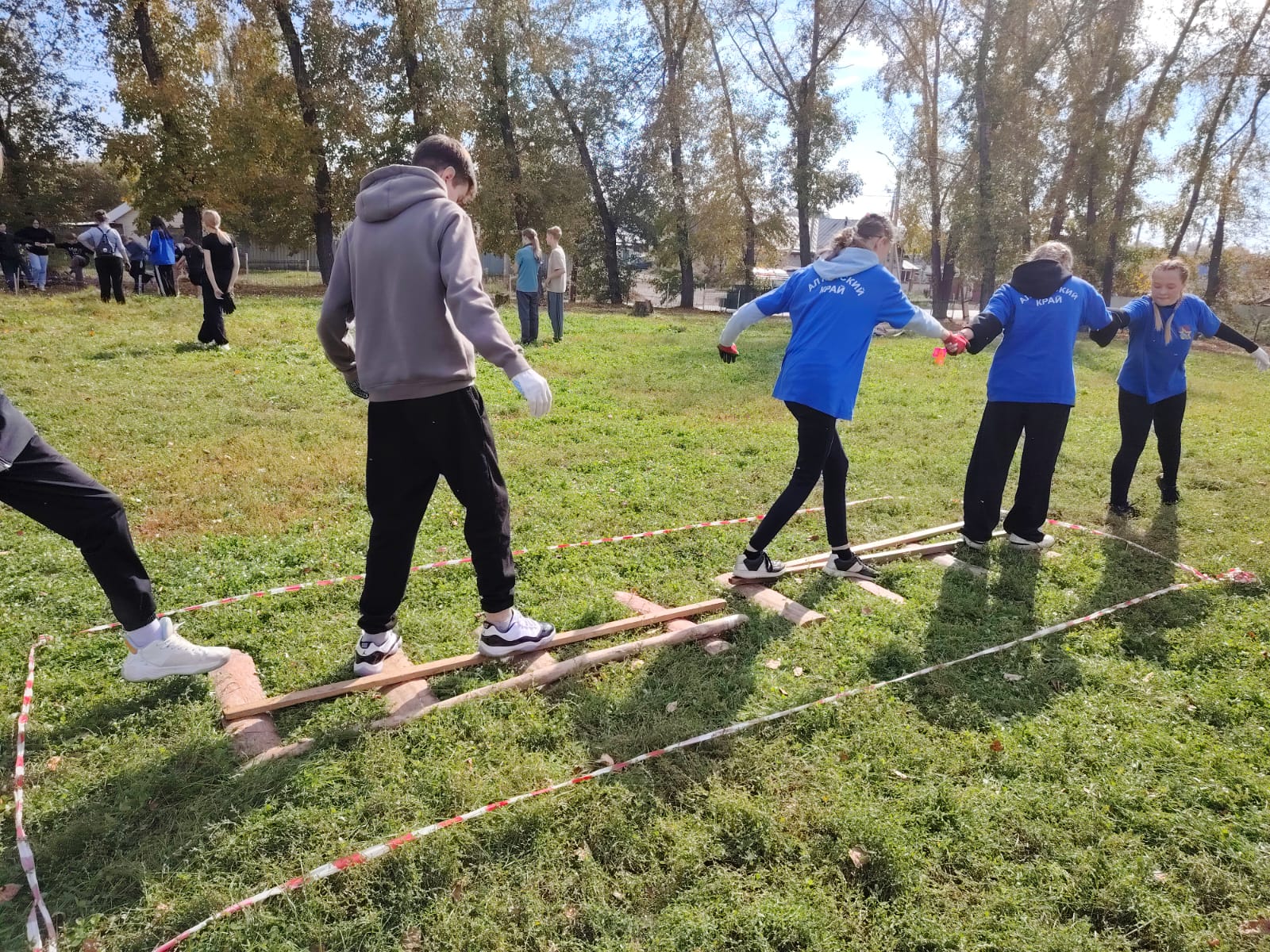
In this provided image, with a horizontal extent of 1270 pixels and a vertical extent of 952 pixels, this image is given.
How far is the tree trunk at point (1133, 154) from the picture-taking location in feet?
87.5

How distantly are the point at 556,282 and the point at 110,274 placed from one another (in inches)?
324

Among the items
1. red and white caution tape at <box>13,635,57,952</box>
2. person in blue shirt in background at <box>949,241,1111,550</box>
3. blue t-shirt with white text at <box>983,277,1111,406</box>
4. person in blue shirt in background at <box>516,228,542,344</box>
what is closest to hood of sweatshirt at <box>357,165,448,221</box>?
red and white caution tape at <box>13,635,57,952</box>

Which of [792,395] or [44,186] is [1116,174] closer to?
[792,395]

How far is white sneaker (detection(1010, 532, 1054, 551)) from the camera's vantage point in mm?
5340

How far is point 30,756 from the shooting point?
2881mm

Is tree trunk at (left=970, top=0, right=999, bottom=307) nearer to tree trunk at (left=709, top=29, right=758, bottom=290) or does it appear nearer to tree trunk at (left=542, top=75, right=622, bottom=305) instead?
tree trunk at (left=709, top=29, right=758, bottom=290)

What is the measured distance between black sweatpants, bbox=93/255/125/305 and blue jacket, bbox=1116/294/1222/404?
51.5 ft

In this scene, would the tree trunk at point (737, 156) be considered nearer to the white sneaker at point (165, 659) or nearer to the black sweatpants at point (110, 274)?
the black sweatpants at point (110, 274)

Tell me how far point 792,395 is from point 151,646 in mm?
3170

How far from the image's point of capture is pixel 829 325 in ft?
13.6

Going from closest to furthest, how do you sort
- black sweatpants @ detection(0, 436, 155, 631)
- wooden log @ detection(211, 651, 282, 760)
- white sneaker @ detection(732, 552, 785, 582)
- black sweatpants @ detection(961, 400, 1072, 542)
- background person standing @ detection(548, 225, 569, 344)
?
black sweatpants @ detection(0, 436, 155, 631) → wooden log @ detection(211, 651, 282, 760) → white sneaker @ detection(732, 552, 785, 582) → black sweatpants @ detection(961, 400, 1072, 542) → background person standing @ detection(548, 225, 569, 344)

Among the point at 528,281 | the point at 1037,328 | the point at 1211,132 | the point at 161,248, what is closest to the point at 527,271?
the point at 528,281

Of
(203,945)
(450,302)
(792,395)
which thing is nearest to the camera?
(203,945)

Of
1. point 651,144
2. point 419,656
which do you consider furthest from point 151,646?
point 651,144
